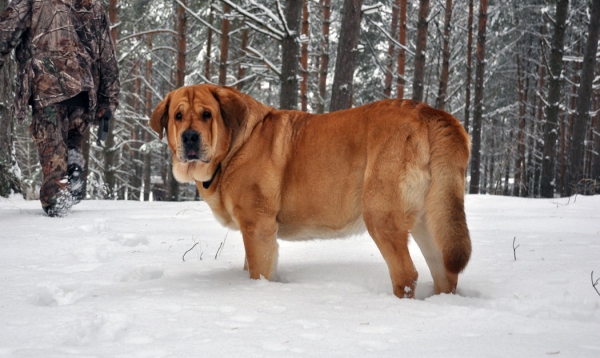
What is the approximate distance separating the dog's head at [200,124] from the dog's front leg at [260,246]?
57cm

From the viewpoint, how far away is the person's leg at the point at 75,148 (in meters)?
6.06

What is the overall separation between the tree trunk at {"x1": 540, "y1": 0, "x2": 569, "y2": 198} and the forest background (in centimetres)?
3

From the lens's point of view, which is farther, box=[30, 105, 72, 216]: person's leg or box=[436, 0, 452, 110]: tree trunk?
box=[436, 0, 452, 110]: tree trunk

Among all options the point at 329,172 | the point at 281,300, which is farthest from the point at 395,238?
the point at 281,300

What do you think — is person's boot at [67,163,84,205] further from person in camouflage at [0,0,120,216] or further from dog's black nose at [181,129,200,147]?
dog's black nose at [181,129,200,147]

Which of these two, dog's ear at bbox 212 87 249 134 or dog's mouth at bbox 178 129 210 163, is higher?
dog's ear at bbox 212 87 249 134

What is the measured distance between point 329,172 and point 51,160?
12.9 ft

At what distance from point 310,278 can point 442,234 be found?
3.51ft

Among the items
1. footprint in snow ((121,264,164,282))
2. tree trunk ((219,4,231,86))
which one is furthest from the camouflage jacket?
tree trunk ((219,4,231,86))

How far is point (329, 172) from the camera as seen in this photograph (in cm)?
343

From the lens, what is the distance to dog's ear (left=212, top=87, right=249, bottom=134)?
12.1 feet

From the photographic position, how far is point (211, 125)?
3627mm

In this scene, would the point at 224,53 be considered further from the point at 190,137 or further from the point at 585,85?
the point at 190,137

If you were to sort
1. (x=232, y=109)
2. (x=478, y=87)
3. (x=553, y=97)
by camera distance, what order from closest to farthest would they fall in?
(x=232, y=109)
(x=553, y=97)
(x=478, y=87)
